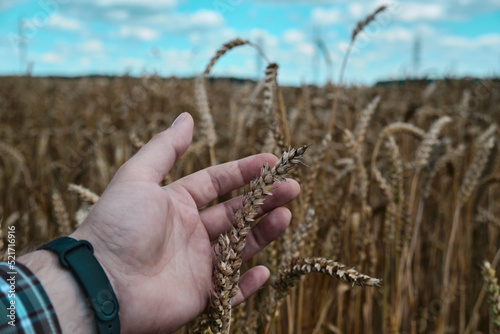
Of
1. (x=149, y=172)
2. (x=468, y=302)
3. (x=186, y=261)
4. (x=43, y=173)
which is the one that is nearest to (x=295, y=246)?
(x=186, y=261)

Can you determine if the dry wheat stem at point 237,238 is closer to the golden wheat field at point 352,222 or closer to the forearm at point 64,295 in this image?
the golden wheat field at point 352,222

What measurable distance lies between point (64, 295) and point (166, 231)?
27 centimetres

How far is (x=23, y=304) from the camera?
91 centimetres

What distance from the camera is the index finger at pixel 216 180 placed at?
1.28 meters

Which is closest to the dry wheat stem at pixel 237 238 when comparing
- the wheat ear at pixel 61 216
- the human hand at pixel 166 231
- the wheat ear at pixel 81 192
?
the human hand at pixel 166 231

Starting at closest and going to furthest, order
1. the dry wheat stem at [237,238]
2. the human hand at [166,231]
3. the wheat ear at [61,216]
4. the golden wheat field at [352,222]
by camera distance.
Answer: the dry wheat stem at [237,238] → the human hand at [166,231] → the golden wheat field at [352,222] → the wheat ear at [61,216]

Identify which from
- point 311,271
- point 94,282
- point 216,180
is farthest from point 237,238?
point 216,180

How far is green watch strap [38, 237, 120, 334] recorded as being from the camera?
3.13 feet

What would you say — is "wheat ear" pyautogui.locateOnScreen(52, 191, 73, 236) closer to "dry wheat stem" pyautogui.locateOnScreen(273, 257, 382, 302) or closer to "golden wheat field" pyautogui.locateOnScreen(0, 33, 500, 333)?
"golden wheat field" pyautogui.locateOnScreen(0, 33, 500, 333)

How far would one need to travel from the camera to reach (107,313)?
0.96 m

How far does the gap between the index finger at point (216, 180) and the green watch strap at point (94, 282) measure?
36 centimetres

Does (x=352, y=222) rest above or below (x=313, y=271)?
below

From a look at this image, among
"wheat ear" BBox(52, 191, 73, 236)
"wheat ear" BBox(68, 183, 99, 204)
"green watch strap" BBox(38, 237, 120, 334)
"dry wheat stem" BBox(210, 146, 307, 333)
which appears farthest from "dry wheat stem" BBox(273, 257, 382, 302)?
"wheat ear" BBox(52, 191, 73, 236)

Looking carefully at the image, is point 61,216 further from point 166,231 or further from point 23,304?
point 23,304
